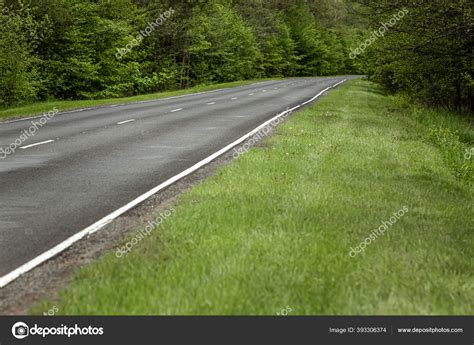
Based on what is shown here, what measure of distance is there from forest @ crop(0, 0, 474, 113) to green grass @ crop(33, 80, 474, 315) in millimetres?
5575

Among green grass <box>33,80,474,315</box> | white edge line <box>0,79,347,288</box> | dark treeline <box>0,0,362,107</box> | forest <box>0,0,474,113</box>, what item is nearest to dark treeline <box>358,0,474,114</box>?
forest <box>0,0,474,113</box>

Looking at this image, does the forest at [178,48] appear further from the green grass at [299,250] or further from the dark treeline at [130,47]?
the green grass at [299,250]

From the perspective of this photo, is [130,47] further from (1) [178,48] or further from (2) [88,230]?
(2) [88,230]

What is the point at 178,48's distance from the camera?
160ft

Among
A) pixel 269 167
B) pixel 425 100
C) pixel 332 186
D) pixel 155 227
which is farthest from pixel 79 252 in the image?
pixel 425 100

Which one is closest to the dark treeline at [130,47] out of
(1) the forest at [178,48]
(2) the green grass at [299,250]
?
(1) the forest at [178,48]

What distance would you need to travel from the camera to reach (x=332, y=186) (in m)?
9.07

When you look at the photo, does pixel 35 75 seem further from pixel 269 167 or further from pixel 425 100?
pixel 269 167

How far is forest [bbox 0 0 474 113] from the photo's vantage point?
16109 millimetres

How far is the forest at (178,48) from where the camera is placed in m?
16.1

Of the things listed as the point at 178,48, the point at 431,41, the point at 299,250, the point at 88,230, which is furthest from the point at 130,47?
the point at 299,250

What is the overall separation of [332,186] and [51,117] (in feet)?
47.8

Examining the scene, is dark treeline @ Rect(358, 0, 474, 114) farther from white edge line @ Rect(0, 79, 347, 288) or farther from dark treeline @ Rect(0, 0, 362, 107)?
white edge line @ Rect(0, 79, 347, 288)

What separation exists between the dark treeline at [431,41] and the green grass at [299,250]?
4.25m
